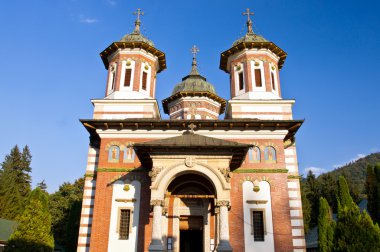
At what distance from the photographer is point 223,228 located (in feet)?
48.2

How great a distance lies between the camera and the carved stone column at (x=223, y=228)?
1422 centimetres

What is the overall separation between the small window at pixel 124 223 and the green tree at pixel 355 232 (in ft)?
33.1

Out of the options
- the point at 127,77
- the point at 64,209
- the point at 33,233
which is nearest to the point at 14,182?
the point at 64,209

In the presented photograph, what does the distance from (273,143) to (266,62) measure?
642cm

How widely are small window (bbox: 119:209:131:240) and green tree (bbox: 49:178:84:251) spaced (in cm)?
1894

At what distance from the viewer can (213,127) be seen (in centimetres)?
1978

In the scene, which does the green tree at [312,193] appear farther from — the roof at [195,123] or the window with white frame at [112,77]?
the window with white frame at [112,77]

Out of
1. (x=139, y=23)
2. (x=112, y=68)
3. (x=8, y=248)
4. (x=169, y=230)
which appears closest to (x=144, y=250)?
(x=169, y=230)

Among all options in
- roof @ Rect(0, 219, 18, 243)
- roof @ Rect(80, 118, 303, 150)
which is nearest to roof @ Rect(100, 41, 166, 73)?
roof @ Rect(80, 118, 303, 150)

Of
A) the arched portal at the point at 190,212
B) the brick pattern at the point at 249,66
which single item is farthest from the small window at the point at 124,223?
the brick pattern at the point at 249,66

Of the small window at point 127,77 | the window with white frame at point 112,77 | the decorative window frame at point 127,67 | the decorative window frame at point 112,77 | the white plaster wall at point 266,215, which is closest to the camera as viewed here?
the white plaster wall at point 266,215

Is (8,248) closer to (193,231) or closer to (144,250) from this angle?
(144,250)

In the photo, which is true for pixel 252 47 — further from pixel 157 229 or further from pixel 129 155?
pixel 157 229

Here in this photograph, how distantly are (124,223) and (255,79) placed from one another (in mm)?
12414
